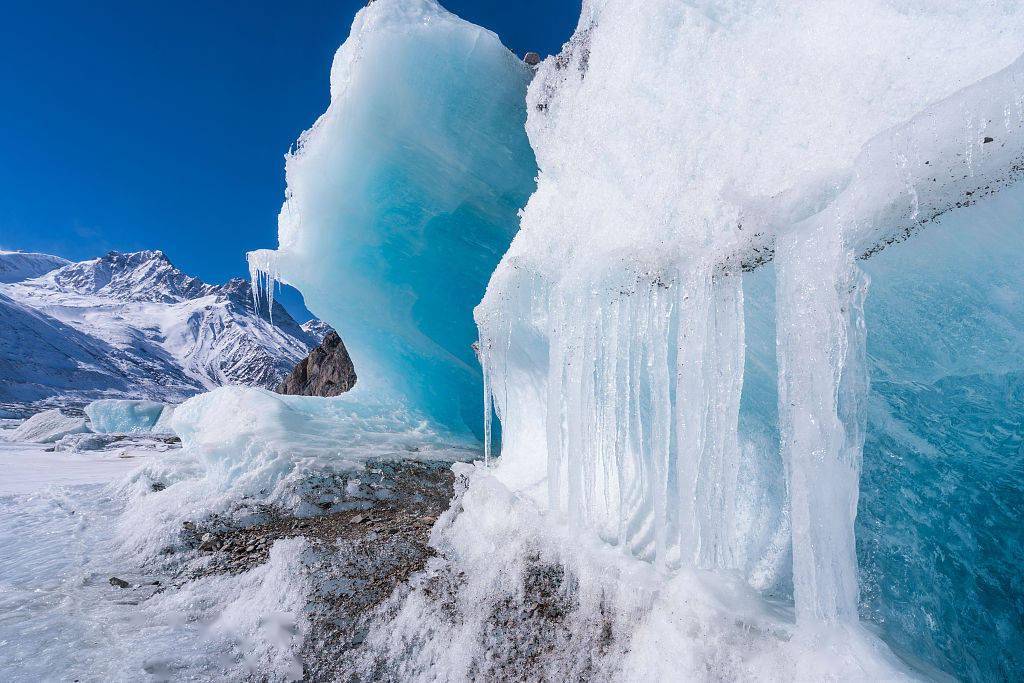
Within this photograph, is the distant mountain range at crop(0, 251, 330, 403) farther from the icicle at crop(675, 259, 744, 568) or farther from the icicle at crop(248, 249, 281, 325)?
the icicle at crop(675, 259, 744, 568)

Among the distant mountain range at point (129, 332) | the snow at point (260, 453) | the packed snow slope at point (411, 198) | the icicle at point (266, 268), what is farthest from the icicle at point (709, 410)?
the distant mountain range at point (129, 332)

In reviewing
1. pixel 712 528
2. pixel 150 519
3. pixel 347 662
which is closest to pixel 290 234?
pixel 150 519

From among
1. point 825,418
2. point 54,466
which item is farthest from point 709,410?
point 54,466

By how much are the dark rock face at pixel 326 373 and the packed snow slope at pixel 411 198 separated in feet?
25.5

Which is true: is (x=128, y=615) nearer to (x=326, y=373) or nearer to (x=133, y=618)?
(x=133, y=618)

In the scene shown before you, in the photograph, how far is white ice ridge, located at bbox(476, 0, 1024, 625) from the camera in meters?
2.22

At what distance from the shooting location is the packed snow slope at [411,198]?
26.9 feet

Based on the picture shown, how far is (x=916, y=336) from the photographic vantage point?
2877mm

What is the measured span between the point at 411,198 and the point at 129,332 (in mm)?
95565

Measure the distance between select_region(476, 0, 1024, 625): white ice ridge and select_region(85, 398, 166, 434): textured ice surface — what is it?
70.1 ft

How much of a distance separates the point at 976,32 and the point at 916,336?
1.65m

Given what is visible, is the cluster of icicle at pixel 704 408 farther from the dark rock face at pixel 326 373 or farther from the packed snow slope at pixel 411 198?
the dark rock face at pixel 326 373

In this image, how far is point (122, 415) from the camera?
68.8ft

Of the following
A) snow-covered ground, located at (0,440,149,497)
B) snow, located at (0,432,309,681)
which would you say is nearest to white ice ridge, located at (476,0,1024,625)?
snow, located at (0,432,309,681)
